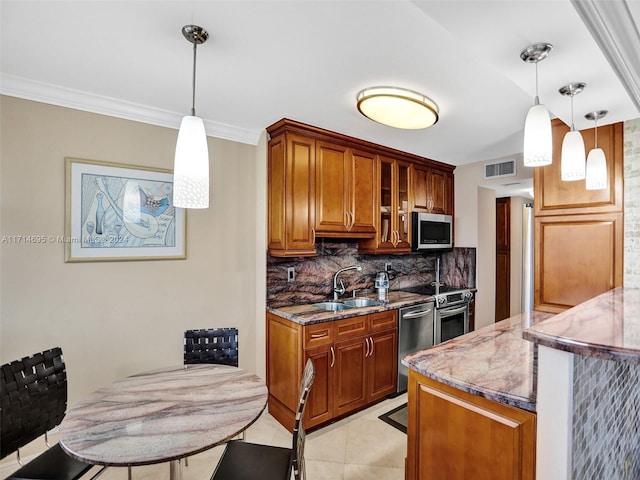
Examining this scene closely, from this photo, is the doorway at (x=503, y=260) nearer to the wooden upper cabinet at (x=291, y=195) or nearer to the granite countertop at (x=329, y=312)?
the granite countertop at (x=329, y=312)

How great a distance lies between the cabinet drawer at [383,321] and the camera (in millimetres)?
2865

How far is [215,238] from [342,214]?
1159mm

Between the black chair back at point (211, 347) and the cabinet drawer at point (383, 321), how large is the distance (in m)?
1.21

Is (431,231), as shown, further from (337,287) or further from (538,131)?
(538,131)

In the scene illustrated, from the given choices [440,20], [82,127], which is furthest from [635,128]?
[82,127]

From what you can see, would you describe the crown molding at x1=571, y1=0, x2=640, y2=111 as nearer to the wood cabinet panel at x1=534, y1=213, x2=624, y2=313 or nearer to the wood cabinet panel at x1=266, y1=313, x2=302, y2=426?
the wood cabinet panel at x1=534, y1=213, x2=624, y2=313

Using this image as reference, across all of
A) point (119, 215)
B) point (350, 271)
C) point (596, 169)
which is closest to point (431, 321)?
point (350, 271)

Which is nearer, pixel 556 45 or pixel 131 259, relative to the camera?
pixel 556 45

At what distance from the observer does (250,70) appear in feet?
6.04

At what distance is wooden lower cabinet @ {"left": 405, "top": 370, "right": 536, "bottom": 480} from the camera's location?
116cm

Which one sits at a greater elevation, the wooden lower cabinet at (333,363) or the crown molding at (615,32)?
the crown molding at (615,32)

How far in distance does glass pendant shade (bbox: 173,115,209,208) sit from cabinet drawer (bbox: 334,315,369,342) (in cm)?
165

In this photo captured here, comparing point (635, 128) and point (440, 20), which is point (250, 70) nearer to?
point (440, 20)

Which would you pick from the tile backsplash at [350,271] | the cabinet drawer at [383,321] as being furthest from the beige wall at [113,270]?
the cabinet drawer at [383,321]
